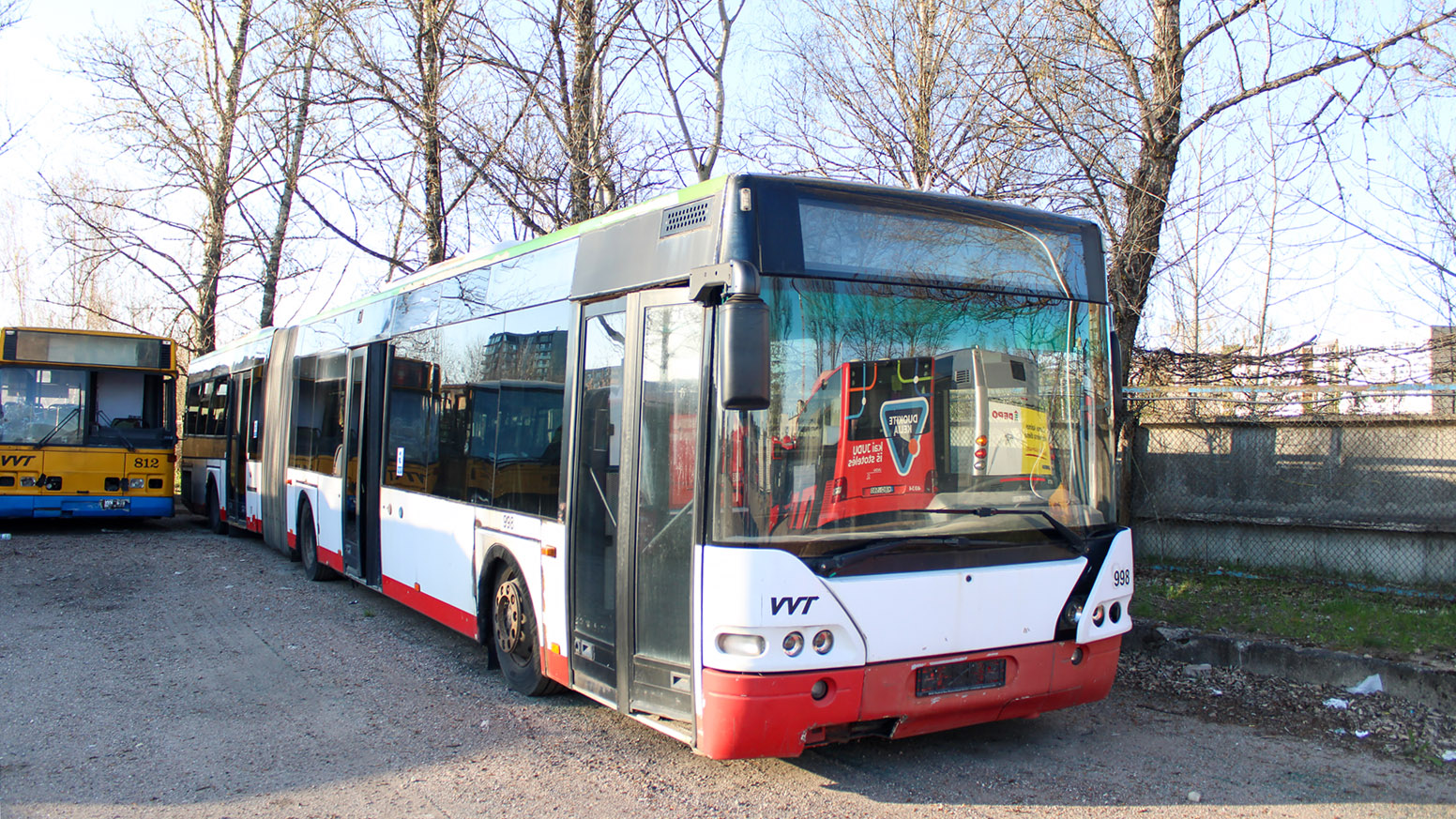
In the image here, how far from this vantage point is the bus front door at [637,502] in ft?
15.9

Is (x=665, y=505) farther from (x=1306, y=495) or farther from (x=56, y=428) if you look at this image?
(x=56, y=428)

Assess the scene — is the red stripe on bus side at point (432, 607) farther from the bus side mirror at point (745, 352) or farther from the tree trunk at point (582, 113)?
the tree trunk at point (582, 113)

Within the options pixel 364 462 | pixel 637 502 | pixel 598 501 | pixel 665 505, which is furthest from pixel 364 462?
pixel 665 505

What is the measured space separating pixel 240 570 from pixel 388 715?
697cm

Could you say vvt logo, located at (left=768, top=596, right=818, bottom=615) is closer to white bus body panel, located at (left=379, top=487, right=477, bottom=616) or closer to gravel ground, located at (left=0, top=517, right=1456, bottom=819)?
gravel ground, located at (left=0, top=517, right=1456, bottom=819)

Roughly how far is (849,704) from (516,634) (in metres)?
2.87

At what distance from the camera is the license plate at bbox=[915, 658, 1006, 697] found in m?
4.70

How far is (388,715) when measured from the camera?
6.15 metres

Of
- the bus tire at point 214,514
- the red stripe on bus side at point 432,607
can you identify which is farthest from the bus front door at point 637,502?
the bus tire at point 214,514

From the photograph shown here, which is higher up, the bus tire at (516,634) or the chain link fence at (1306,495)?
the chain link fence at (1306,495)

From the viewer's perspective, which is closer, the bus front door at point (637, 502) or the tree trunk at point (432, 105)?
the bus front door at point (637, 502)

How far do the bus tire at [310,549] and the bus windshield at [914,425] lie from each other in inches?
319

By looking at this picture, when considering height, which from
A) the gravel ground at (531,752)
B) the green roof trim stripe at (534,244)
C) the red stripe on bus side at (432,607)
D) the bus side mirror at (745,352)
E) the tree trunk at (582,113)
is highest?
the tree trunk at (582,113)

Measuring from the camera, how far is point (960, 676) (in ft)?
15.7
